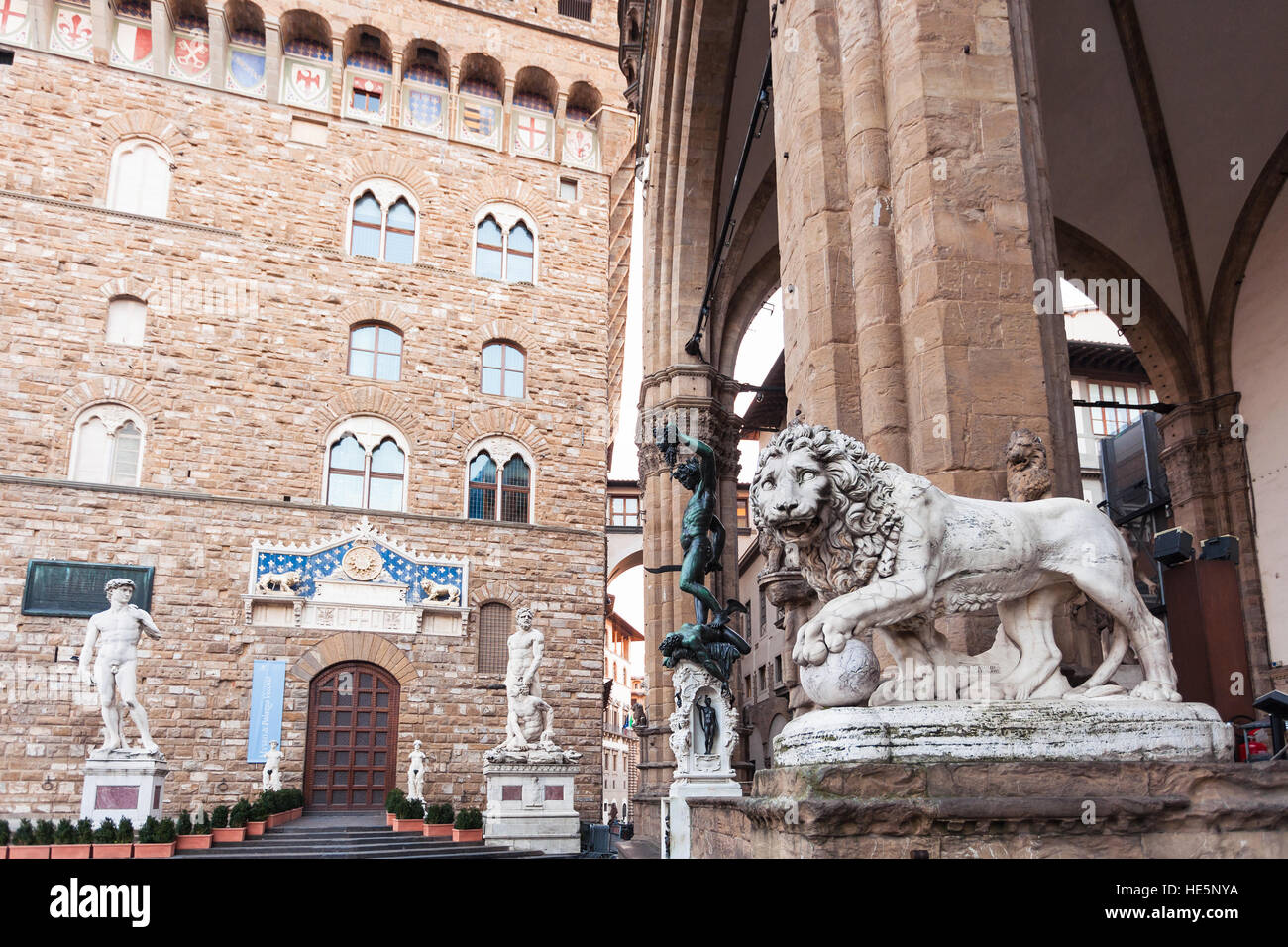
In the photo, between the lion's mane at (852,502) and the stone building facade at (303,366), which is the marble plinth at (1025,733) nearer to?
the lion's mane at (852,502)

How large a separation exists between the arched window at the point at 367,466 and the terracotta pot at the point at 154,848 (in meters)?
9.40

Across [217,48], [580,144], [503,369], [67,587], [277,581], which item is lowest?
[67,587]

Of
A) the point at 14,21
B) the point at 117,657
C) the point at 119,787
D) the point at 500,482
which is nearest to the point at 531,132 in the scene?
the point at 500,482

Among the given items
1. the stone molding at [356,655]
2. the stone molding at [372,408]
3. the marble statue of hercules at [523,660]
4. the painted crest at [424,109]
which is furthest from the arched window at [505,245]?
the marble statue of hercules at [523,660]

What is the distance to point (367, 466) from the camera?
19.4 meters

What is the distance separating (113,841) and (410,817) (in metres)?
4.72

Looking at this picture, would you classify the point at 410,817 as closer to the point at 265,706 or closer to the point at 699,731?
the point at 265,706

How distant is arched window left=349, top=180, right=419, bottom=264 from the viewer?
2064cm

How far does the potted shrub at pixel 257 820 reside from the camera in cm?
1265

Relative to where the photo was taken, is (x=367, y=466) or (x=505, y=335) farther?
(x=505, y=335)

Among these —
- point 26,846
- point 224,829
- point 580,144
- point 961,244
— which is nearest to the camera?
point 961,244

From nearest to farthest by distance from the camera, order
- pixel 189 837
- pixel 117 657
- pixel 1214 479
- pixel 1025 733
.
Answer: pixel 1025 733 < pixel 189 837 < pixel 117 657 < pixel 1214 479

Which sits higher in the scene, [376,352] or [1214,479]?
[376,352]
